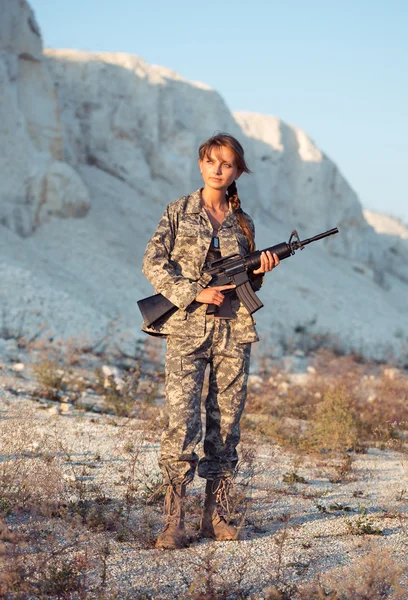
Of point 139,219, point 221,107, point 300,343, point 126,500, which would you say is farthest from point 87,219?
point 126,500

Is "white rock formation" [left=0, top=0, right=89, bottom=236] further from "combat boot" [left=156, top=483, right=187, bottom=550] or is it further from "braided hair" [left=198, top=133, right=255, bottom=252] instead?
"combat boot" [left=156, top=483, right=187, bottom=550]

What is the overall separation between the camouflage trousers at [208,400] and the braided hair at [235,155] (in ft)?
1.69

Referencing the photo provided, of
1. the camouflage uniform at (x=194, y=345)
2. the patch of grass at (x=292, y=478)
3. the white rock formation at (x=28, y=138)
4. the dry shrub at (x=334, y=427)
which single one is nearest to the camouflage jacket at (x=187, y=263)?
the camouflage uniform at (x=194, y=345)

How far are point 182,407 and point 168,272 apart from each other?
0.63 m

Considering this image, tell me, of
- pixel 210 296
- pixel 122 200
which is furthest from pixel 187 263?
pixel 122 200

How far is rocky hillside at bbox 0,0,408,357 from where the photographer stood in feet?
43.1

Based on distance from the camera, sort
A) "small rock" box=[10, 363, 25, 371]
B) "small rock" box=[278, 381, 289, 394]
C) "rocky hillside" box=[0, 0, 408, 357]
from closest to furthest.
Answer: "small rock" box=[10, 363, 25, 371], "small rock" box=[278, 381, 289, 394], "rocky hillside" box=[0, 0, 408, 357]

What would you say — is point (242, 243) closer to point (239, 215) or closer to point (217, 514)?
point (239, 215)

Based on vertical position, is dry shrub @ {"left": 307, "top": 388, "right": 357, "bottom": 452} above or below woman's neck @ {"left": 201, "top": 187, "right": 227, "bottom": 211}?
below

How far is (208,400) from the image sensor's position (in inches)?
131

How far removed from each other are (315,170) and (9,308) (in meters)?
18.5

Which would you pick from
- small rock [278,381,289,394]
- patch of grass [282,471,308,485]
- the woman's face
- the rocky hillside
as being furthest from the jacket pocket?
the rocky hillside

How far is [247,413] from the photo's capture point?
21.3ft

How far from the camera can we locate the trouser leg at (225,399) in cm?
323
